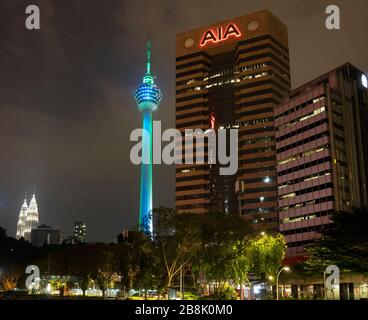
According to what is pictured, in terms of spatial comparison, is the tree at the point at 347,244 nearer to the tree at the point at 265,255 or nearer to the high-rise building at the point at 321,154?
the tree at the point at 265,255

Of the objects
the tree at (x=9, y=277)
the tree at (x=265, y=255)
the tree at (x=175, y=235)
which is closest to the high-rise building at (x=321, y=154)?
the tree at (x=265, y=255)

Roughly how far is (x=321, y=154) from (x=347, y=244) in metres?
60.7

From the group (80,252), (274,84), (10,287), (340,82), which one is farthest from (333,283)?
(274,84)

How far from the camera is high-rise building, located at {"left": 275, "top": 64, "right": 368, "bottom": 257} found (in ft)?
421

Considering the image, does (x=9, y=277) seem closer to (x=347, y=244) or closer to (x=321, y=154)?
(x=347, y=244)

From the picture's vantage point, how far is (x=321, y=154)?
12975cm

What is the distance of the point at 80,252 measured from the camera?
107938 mm

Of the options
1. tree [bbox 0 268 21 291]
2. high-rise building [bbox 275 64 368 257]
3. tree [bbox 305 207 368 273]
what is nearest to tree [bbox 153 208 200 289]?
tree [bbox 305 207 368 273]

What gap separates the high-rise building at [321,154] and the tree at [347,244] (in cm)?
4716

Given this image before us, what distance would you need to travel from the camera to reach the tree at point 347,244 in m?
69.3

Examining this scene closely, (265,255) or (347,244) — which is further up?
(347,244)

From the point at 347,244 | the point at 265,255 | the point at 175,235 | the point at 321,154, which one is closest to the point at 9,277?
the point at 175,235
